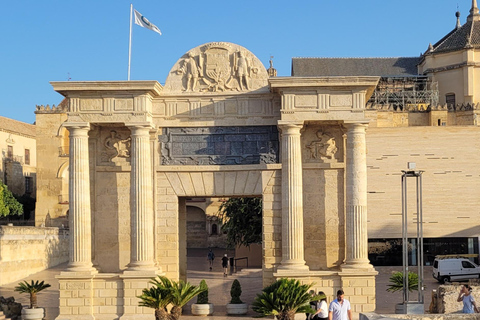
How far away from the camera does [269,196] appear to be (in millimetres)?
19984

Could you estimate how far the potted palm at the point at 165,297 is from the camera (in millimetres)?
17812

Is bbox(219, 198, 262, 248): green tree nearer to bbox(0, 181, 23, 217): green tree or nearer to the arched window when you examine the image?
bbox(0, 181, 23, 217): green tree

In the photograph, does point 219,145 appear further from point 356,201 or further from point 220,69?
point 356,201

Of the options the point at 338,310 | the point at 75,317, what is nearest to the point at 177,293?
the point at 75,317

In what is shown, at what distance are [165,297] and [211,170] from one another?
3959mm

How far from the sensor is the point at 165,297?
59.1 feet

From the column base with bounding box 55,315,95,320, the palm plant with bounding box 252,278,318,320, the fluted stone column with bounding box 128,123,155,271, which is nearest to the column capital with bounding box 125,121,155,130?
the fluted stone column with bounding box 128,123,155,271

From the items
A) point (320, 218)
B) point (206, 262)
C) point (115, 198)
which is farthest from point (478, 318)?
point (206, 262)

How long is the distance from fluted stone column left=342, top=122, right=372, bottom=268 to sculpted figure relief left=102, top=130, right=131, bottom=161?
6.37m

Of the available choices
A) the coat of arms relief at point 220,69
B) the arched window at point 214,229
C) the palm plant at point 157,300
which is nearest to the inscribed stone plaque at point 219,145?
the coat of arms relief at point 220,69

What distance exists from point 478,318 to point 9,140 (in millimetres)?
52824

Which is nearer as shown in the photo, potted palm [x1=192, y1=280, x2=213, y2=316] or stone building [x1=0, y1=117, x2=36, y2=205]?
potted palm [x1=192, y1=280, x2=213, y2=316]

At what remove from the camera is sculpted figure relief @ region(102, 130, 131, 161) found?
20453 millimetres

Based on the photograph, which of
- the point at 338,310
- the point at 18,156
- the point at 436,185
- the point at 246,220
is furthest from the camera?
the point at 18,156
